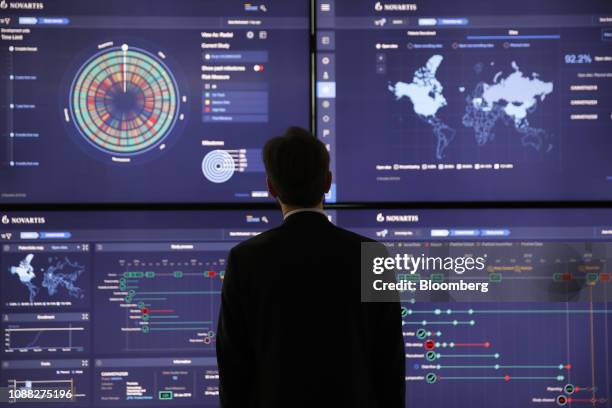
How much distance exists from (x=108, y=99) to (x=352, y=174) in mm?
888

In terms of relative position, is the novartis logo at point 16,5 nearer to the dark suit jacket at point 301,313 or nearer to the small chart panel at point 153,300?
the small chart panel at point 153,300

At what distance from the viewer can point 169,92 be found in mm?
2312

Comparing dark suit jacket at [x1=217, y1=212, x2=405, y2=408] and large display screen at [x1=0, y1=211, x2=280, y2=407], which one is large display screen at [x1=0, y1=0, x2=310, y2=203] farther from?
dark suit jacket at [x1=217, y1=212, x2=405, y2=408]

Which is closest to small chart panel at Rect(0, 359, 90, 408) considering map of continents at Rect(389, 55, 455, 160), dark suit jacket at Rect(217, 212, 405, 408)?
dark suit jacket at Rect(217, 212, 405, 408)

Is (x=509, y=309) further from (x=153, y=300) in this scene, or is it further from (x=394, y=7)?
(x=153, y=300)

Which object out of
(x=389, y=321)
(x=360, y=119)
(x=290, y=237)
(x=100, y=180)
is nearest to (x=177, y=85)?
(x=100, y=180)

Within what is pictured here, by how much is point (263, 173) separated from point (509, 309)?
38.2 inches

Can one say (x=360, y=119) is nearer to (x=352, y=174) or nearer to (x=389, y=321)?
(x=352, y=174)

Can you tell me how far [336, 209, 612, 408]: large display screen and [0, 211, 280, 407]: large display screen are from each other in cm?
62

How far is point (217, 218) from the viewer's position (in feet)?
7.57

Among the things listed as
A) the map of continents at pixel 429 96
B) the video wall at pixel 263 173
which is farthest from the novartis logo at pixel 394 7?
the map of continents at pixel 429 96

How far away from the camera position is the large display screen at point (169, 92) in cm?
230

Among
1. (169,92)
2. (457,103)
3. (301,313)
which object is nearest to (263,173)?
(169,92)

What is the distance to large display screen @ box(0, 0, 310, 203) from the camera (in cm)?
230
